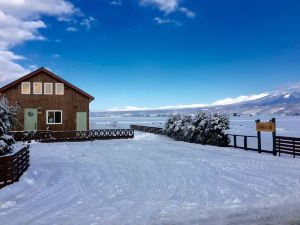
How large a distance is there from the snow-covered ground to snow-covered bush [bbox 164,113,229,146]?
1000 centimetres

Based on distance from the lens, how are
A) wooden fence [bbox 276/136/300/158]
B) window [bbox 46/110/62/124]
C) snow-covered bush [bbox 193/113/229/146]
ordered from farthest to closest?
window [bbox 46/110/62/124] → snow-covered bush [bbox 193/113/229/146] → wooden fence [bbox 276/136/300/158]

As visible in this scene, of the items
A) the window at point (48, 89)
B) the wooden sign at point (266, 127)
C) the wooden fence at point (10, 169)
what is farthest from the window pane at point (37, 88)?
the wooden sign at point (266, 127)

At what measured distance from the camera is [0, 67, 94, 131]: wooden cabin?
33188mm

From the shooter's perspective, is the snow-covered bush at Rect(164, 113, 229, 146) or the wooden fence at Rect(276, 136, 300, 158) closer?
the wooden fence at Rect(276, 136, 300, 158)

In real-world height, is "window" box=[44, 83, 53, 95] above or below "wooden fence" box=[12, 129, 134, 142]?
above

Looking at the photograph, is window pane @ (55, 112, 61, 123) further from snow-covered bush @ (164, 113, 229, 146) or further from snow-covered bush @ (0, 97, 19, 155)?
snow-covered bush @ (0, 97, 19, 155)

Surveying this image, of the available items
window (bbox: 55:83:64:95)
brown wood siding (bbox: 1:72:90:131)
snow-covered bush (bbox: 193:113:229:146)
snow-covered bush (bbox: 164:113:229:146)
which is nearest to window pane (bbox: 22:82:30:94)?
brown wood siding (bbox: 1:72:90:131)

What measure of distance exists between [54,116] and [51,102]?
143 centimetres

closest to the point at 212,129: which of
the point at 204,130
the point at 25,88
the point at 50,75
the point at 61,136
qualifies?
the point at 204,130

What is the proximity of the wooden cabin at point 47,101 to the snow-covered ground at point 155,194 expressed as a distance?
57.9ft

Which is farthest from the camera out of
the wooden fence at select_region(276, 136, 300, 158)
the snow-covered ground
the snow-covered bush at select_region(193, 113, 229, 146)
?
the snow-covered bush at select_region(193, 113, 229, 146)

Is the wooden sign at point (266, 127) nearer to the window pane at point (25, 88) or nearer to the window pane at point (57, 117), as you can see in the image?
the window pane at point (57, 117)

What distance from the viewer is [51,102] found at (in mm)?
34188

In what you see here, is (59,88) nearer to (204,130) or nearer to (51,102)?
(51,102)
